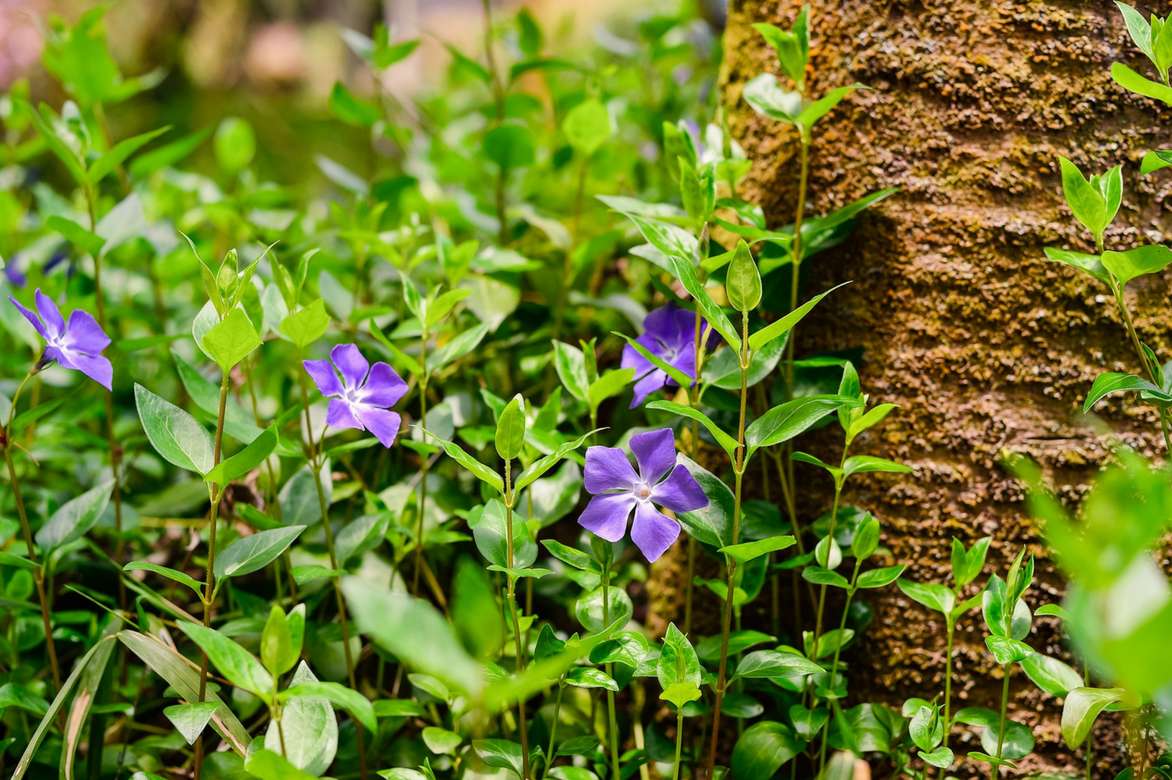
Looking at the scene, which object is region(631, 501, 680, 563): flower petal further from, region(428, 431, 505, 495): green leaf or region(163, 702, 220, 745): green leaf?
region(163, 702, 220, 745): green leaf

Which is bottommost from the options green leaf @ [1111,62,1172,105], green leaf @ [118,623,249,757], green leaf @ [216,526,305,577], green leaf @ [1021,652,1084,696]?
green leaf @ [118,623,249,757]

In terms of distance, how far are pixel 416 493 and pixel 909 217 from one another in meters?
0.53

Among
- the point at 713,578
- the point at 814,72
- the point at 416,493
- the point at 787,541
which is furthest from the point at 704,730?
the point at 814,72

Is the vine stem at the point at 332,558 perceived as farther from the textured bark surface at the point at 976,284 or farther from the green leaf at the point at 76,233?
the textured bark surface at the point at 976,284

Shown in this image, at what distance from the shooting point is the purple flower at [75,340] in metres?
0.73

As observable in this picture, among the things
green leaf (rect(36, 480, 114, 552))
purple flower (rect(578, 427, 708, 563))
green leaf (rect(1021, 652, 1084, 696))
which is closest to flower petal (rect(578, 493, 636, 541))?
purple flower (rect(578, 427, 708, 563))

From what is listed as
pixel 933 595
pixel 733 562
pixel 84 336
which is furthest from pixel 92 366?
pixel 933 595

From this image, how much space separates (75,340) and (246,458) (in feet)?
0.98

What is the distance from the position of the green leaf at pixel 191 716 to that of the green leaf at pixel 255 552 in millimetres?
88

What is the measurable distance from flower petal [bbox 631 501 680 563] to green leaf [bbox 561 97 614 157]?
534 mm

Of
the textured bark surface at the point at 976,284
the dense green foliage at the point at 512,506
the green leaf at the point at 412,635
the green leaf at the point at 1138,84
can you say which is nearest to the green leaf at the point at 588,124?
the dense green foliage at the point at 512,506

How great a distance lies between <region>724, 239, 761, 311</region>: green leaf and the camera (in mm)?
606

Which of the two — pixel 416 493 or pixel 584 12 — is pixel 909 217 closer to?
pixel 416 493

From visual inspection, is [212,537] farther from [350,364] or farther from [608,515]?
[608,515]
